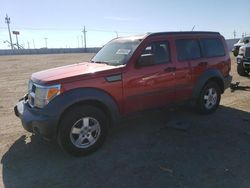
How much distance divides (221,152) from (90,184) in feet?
7.29

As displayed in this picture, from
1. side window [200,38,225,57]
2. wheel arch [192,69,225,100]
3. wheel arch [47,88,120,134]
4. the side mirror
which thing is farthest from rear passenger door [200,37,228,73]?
wheel arch [47,88,120,134]

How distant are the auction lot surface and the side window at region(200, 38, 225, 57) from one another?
4.95 feet

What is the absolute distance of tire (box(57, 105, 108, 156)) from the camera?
4.18 meters

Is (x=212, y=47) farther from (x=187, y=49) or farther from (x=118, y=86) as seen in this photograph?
(x=118, y=86)

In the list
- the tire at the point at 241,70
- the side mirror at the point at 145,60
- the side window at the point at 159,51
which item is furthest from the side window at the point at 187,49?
the tire at the point at 241,70

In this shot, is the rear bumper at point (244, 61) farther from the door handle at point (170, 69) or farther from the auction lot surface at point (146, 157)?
the door handle at point (170, 69)

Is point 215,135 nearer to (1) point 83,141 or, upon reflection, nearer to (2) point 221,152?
(2) point 221,152

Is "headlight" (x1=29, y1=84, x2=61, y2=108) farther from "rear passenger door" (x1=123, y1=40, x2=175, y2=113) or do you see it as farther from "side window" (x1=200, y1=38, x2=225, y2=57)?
"side window" (x1=200, y1=38, x2=225, y2=57)

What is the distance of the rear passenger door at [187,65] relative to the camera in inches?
220

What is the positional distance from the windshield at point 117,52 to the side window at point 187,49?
3.34 feet

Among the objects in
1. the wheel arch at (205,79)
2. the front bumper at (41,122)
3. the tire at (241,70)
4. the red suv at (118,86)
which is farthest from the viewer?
the tire at (241,70)

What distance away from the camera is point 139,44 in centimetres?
500

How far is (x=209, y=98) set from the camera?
6426mm

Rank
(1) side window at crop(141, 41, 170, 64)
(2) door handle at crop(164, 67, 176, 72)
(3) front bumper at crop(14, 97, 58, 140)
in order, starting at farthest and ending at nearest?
(2) door handle at crop(164, 67, 176, 72) → (1) side window at crop(141, 41, 170, 64) → (3) front bumper at crop(14, 97, 58, 140)
